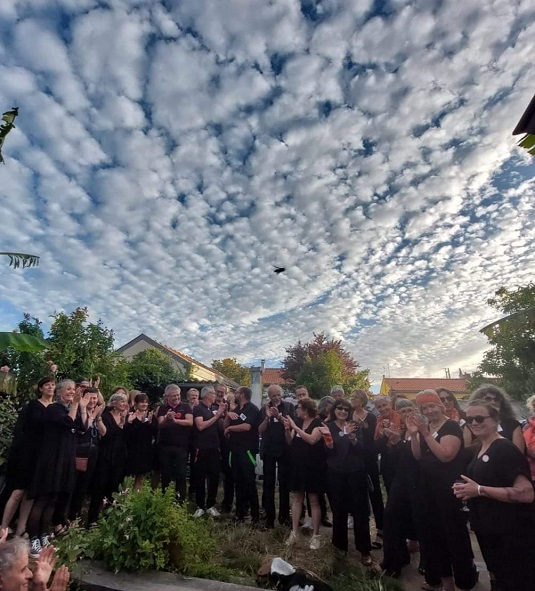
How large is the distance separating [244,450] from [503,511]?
392 cm

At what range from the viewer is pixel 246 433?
6.20 m

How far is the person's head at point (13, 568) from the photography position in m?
2.25

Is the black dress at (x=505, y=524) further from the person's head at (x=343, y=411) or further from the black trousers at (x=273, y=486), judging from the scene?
the black trousers at (x=273, y=486)

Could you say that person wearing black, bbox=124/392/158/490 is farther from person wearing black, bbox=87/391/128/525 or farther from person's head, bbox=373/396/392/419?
person's head, bbox=373/396/392/419

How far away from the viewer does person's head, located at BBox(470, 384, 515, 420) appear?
3.80m

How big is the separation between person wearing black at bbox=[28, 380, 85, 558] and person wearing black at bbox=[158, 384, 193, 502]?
1.48 m

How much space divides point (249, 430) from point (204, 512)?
1.41 metres

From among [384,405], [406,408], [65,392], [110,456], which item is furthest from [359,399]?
[65,392]

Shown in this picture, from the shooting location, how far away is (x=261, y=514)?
20.1 feet

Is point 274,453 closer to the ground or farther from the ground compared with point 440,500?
farther from the ground

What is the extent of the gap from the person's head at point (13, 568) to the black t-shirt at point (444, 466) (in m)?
3.42

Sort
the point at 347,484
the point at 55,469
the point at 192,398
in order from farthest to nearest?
1. the point at 192,398
2. the point at 347,484
3. the point at 55,469

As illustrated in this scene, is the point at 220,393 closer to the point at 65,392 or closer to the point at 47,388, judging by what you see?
the point at 65,392

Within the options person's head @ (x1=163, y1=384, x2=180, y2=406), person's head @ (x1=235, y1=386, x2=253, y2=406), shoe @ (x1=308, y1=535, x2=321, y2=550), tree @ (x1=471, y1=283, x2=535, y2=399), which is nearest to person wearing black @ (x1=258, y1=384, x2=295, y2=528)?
person's head @ (x1=235, y1=386, x2=253, y2=406)
